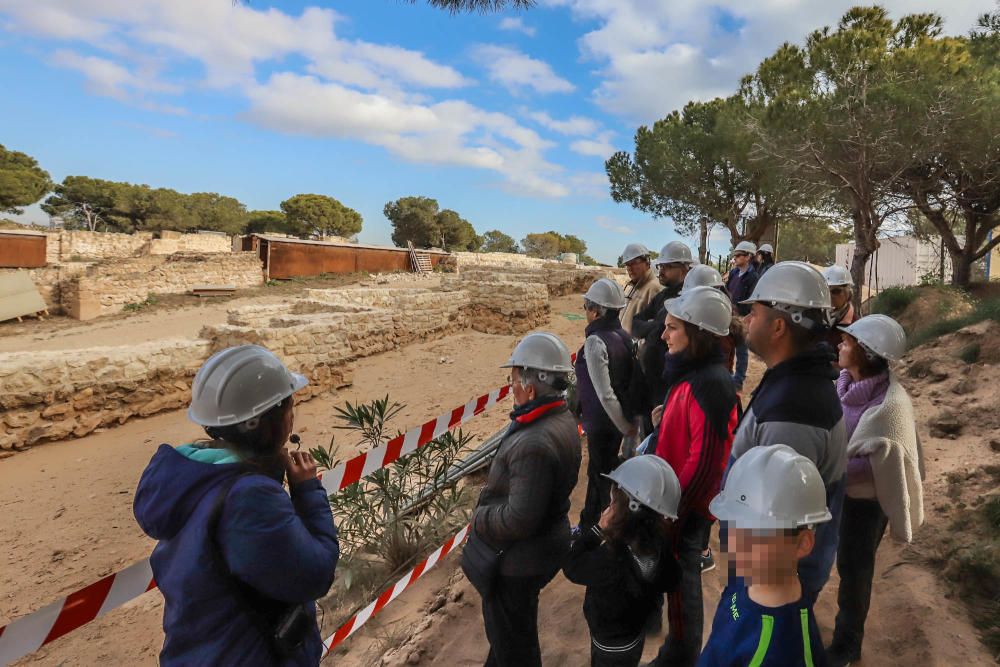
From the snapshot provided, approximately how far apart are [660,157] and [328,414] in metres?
17.0

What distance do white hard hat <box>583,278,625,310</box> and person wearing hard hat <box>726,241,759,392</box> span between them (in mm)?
3126

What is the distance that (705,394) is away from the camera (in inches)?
83.1

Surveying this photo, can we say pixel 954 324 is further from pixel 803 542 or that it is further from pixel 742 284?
pixel 803 542

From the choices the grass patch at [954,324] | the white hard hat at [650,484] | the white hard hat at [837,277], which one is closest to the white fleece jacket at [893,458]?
the white hard hat at [650,484]

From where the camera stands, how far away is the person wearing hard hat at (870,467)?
213 centimetres

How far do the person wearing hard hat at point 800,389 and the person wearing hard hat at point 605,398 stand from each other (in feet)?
3.89

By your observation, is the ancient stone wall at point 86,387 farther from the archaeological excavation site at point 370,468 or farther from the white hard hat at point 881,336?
the white hard hat at point 881,336

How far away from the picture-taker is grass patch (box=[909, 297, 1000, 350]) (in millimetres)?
6893

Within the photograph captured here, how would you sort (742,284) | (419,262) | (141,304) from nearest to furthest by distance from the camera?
(742,284) < (141,304) < (419,262)

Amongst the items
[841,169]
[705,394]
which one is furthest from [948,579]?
[841,169]

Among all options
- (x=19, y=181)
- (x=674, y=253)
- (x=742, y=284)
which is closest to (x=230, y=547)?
(x=674, y=253)

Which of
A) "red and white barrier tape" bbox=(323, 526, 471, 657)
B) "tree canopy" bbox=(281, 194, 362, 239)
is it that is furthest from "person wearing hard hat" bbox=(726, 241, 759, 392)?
"tree canopy" bbox=(281, 194, 362, 239)

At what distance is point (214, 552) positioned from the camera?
3.96ft

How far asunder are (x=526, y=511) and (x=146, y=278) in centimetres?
2027
